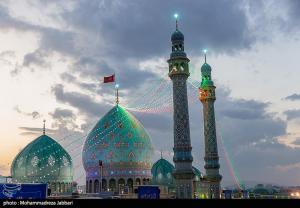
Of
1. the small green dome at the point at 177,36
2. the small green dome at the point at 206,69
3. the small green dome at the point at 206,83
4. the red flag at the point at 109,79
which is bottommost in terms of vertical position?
the small green dome at the point at 206,83

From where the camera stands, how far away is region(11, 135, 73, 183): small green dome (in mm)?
60312

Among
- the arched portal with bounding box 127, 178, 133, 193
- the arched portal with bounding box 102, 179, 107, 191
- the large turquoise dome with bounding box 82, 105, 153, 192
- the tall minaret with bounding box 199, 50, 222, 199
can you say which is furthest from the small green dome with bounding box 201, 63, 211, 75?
the arched portal with bounding box 102, 179, 107, 191

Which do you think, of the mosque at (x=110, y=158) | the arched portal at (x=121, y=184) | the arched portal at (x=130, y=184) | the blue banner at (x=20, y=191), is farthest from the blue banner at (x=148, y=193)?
the arched portal at (x=130, y=184)

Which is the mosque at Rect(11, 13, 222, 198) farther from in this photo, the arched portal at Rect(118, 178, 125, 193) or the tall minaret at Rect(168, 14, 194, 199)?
the tall minaret at Rect(168, 14, 194, 199)

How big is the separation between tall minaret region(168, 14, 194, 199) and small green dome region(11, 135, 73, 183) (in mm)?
26439

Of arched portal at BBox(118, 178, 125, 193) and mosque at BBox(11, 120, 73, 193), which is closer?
arched portal at BBox(118, 178, 125, 193)

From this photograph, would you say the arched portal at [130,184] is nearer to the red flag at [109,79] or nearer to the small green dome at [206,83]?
the red flag at [109,79]

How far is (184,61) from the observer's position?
44.1 m

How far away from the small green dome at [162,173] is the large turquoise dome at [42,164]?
13674mm

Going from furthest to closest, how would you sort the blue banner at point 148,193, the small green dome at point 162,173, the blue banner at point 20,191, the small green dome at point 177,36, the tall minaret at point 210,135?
1. the small green dome at point 162,173
2. the tall minaret at point 210,135
3. the small green dome at point 177,36
4. the blue banner at point 148,193
5. the blue banner at point 20,191

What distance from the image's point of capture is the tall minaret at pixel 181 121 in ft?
134
